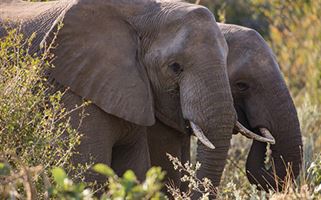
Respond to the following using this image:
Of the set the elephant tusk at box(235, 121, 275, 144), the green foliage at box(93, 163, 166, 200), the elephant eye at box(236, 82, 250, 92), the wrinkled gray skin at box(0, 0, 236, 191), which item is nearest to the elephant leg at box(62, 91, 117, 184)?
the wrinkled gray skin at box(0, 0, 236, 191)

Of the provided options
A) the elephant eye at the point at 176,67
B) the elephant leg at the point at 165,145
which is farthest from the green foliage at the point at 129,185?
the elephant leg at the point at 165,145

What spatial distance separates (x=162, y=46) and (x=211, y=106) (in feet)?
1.74

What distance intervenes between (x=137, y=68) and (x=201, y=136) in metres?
0.67

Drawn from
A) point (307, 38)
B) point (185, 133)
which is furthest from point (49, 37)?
point (307, 38)

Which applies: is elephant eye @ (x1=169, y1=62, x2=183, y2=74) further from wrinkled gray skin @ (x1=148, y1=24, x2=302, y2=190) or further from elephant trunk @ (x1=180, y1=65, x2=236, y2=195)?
wrinkled gray skin @ (x1=148, y1=24, x2=302, y2=190)

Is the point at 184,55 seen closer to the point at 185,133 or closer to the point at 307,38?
the point at 185,133

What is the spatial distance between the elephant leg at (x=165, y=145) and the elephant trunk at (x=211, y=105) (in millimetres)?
609

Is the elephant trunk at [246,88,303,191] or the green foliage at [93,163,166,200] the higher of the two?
the green foliage at [93,163,166,200]

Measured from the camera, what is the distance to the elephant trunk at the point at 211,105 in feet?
24.3

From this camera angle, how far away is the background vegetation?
15.2 ft

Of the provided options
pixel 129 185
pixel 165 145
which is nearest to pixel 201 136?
pixel 165 145

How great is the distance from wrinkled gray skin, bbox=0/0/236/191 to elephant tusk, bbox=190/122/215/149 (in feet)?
0.10

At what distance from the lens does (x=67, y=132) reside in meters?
7.38

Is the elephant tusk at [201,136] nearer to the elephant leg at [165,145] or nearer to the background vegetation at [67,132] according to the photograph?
the background vegetation at [67,132]
